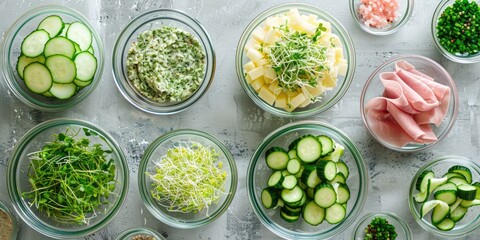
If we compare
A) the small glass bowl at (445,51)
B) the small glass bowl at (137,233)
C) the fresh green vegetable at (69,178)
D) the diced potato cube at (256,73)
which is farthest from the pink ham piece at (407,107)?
the fresh green vegetable at (69,178)

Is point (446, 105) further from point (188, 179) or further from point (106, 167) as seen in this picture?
point (106, 167)

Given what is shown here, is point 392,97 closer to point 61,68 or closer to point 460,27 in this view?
point 460,27

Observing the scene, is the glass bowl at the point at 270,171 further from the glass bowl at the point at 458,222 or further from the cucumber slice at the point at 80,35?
the cucumber slice at the point at 80,35

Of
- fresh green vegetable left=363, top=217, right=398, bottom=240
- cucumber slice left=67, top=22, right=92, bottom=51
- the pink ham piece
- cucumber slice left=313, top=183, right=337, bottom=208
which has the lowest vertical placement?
fresh green vegetable left=363, top=217, right=398, bottom=240

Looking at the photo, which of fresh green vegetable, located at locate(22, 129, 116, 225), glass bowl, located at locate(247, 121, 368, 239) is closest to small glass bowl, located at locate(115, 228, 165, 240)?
fresh green vegetable, located at locate(22, 129, 116, 225)

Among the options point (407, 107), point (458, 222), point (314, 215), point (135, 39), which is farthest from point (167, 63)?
point (458, 222)

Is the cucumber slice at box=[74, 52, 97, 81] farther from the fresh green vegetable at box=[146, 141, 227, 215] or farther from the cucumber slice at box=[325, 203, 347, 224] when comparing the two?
the cucumber slice at box=[325, 203, 347, 224]

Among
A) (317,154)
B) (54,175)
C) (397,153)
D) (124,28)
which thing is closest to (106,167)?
(54,175)
